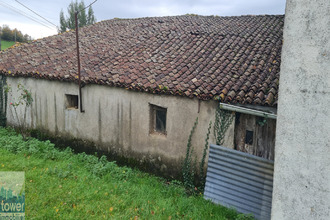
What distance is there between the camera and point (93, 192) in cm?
553

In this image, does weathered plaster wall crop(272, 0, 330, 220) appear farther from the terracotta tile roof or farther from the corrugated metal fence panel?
the terracotta tile roof

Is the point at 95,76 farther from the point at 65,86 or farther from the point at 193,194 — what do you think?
the point at 193,194

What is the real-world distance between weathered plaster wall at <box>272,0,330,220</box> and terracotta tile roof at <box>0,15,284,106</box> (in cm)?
252

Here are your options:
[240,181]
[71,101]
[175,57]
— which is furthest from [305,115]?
[71,101]

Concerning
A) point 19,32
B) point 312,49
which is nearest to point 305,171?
point 312,49

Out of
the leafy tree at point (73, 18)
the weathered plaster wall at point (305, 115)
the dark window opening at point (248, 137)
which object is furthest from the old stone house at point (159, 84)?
the leafy tree at point (73, 18)

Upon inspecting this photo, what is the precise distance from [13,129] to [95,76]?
17.5 feet

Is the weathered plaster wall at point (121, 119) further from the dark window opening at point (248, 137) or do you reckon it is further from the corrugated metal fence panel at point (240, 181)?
the corrugated metal fence panel at point (240, 181)

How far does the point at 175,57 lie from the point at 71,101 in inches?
175

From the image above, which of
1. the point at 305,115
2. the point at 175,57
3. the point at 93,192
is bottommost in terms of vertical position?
the point at 93,192

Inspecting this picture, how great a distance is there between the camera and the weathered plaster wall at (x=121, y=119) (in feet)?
21.6

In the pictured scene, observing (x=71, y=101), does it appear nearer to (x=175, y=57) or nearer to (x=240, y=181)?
(x=175, y=57)

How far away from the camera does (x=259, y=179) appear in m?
5.16

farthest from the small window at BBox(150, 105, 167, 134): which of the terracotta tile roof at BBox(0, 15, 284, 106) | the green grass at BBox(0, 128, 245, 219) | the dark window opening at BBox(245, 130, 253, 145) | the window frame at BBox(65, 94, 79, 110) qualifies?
the window frame at BBox(65, 94, 79, 110)
